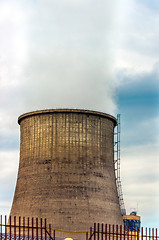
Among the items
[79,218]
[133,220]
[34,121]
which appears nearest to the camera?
[79,218]

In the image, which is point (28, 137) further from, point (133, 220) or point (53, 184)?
point (133, 220)

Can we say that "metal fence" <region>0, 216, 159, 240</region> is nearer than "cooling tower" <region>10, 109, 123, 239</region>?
Yes

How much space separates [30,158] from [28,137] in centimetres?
172

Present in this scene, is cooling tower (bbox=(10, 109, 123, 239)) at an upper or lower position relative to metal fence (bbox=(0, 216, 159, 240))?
upper

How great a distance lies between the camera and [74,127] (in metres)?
34.7

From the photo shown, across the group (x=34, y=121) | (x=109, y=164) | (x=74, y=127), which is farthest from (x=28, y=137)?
Answer: (x=109, y=164)

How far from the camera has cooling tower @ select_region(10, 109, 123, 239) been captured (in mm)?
33375

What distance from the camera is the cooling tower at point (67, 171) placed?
33375mm

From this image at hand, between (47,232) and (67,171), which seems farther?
(67,171)

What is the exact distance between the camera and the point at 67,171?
33844mm

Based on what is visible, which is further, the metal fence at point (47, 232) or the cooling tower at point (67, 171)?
the cooling tower at point (67, 171)

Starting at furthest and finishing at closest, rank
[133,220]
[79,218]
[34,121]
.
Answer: [133,220]
[34,121]
[79,218]

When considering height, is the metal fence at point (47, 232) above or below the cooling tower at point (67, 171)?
below

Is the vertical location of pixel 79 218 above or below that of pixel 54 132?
below
